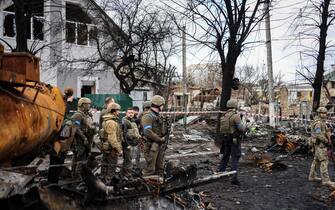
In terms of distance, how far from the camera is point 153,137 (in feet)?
25.4

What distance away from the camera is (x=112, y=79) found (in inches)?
1070

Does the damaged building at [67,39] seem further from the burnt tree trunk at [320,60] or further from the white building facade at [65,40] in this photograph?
the burnt tree trunk at [320,60]

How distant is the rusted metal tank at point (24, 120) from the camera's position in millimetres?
4000

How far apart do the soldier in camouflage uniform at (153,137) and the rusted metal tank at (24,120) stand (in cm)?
253

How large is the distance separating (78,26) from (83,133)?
16.0 m

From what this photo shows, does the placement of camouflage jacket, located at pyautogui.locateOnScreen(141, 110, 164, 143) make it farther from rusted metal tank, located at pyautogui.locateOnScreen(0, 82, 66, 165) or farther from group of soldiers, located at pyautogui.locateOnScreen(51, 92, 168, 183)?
rusted metal tank, located at pyautogui.locateOnScreen(0, 82, 66, 165)

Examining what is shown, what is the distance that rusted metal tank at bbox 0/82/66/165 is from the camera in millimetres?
4000

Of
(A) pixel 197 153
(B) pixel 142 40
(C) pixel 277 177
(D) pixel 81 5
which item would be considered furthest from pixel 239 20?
(D) pixel 81 5

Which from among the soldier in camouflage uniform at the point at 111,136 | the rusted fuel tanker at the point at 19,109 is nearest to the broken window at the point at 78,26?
the soldier in camouflage uniform at the point at 111,136

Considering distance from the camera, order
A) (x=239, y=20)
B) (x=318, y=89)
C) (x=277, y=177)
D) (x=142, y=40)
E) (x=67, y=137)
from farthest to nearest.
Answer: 1. (x=142, y=40)
2. (x=318, y=89)
3. (x=239, y=20)
4. (x=277, y=177)
5. (x=67, y=137)

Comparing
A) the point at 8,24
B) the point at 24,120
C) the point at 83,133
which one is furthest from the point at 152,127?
the point at 8,24

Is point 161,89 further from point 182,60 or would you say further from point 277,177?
point 277,177

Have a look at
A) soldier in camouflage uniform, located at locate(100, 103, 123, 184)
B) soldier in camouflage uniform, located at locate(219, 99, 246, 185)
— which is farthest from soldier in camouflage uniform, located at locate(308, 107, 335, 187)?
soldier in camouflage uniform, located at locate(100, 103, 123, 184)

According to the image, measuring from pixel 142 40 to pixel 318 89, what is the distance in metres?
8.53
